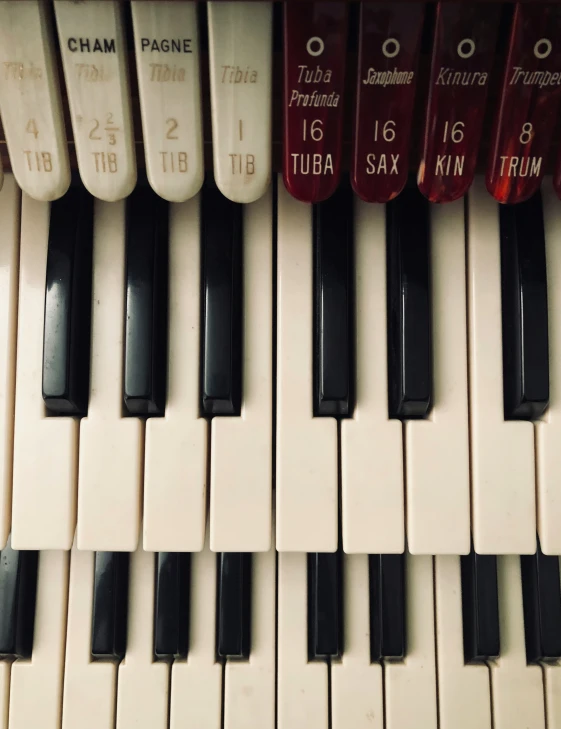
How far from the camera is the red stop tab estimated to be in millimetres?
452

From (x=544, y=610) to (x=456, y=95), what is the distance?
51cm

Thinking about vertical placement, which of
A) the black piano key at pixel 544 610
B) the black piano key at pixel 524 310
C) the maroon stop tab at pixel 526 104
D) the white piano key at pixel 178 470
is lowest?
the black piano key at pixel 544 610

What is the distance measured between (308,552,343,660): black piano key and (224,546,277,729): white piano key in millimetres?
42

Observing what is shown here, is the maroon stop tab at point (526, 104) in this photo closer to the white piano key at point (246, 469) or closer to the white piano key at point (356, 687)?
the white piano key at point (246, 469)

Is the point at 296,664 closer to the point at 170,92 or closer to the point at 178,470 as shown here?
the point at 178,470

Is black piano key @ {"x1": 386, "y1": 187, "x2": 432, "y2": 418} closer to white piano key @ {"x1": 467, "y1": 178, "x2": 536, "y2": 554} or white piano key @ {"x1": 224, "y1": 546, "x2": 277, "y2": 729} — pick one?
white piano key @ {"x1": 467, "y1": 178, "x2": 536, "y2": 554}

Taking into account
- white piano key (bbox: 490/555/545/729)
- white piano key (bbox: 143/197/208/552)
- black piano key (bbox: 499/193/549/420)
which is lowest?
white piano key (bbox: 490/555/545/729)

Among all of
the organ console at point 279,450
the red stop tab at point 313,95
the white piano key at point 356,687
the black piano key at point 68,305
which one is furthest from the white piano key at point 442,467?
the black piano key at point 68,305

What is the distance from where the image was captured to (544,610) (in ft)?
1.90

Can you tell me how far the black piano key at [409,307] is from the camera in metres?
0.55

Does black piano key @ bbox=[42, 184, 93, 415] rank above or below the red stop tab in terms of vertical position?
below

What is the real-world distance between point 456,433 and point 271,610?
0.27 metres

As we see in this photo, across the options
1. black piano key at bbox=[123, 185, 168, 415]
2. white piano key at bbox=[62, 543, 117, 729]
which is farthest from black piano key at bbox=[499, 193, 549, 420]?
white piano key at bbox=[62, 543, 117, 729]

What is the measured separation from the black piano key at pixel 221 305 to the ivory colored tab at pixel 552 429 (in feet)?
1.02
